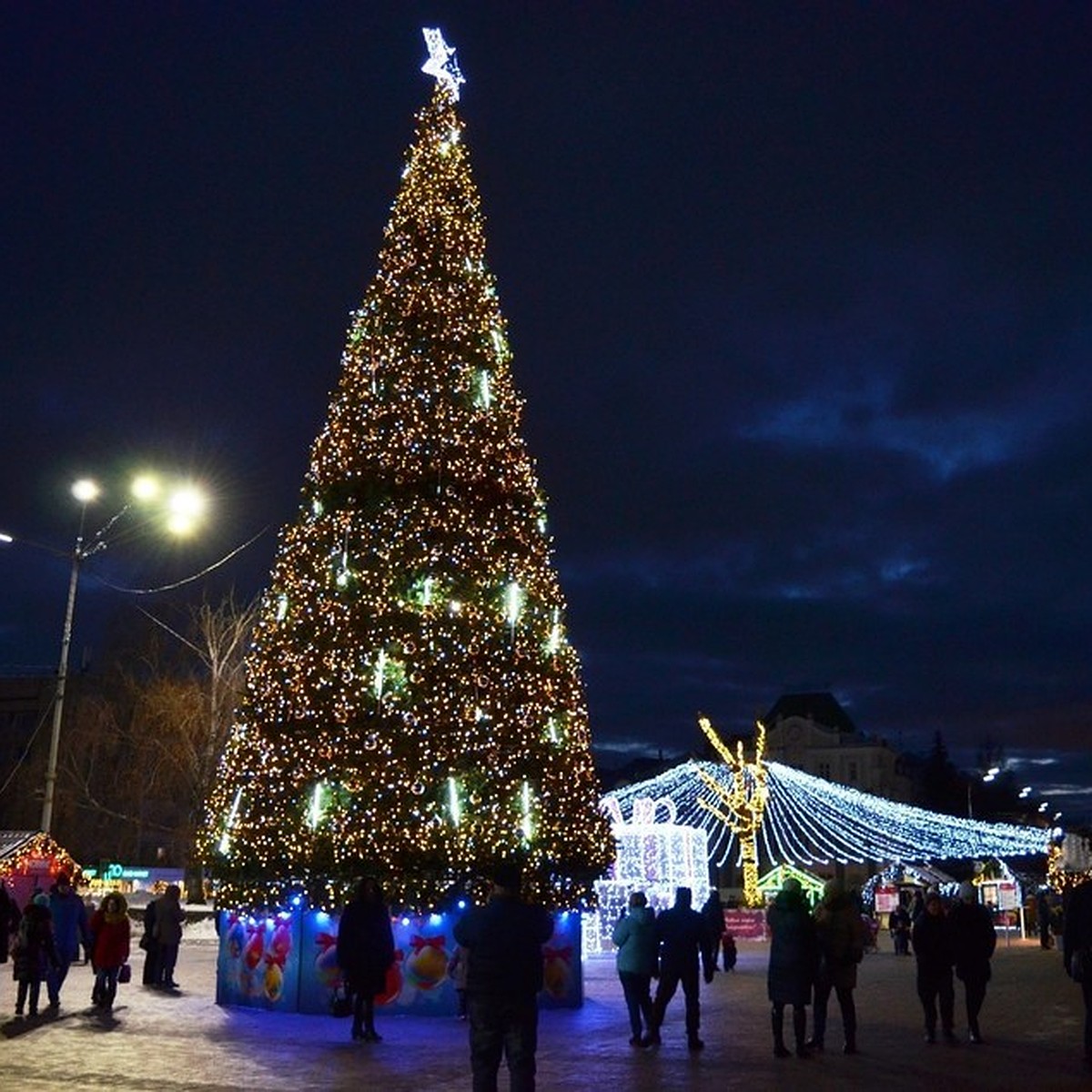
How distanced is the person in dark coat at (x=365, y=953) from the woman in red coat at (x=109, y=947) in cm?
359

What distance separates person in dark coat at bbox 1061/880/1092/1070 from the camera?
36.5ft

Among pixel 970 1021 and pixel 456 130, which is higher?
pixel 456 130

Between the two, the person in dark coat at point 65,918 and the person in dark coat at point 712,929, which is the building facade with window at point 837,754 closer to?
the person in dark coat at point 712,929

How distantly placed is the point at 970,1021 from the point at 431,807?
6.27m

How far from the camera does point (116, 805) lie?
47875mm

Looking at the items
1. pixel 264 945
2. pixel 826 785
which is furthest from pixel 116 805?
pixel 264 945

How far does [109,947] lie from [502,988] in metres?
9.54

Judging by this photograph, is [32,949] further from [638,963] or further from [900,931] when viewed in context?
[900,931]

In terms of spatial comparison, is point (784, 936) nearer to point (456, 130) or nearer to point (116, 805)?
point (456, 130)

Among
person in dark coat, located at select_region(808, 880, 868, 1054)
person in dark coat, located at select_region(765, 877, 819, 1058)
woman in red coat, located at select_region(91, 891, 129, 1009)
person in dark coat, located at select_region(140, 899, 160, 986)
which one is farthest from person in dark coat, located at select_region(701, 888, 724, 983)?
person in dark coat, located at select_region(140, 899, 160, 986)

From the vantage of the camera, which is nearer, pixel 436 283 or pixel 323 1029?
pixel 323 1029

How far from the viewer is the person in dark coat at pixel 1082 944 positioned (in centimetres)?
1112

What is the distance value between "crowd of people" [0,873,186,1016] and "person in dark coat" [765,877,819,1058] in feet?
25.8

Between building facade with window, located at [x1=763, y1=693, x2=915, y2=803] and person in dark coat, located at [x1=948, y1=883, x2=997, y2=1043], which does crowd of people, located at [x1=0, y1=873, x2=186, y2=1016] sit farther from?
building facade with window, located at [x1=763, y1=693, x2=915, y2=803]
